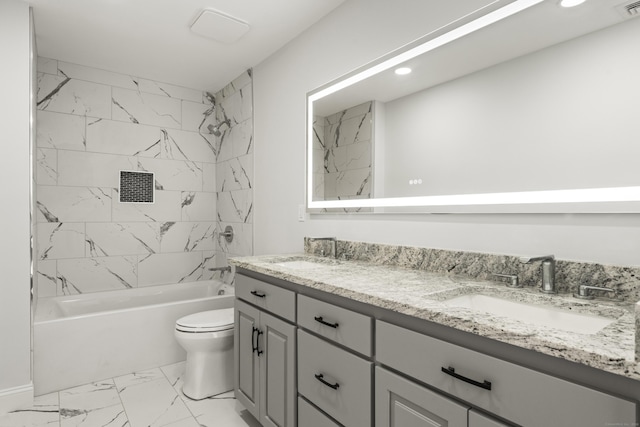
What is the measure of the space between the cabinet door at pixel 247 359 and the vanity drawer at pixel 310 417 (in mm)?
390

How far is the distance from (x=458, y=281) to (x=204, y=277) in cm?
306

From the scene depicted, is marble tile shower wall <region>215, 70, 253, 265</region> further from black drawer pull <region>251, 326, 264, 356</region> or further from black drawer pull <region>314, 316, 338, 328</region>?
black drawer pull <region>314, 316, 338, 328</region>

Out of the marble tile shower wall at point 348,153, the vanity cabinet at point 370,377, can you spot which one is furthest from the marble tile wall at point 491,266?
the vanity cabinet at point 370,377

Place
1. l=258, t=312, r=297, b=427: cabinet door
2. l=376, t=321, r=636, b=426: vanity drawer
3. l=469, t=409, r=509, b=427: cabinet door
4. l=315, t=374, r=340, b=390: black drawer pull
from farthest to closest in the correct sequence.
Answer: l=258, t=312, r=297, b=427: cabinet door
l=315, t=374, r=340, b=390: black drawer pull
l=469, t=409, r=509, b=427: cabinet door
l=376, t=321, r=636, b=426: vanity drawer

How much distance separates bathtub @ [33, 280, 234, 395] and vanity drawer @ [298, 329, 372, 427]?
170 centimetres

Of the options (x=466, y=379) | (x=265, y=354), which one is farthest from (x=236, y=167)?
(x=466, y=379)

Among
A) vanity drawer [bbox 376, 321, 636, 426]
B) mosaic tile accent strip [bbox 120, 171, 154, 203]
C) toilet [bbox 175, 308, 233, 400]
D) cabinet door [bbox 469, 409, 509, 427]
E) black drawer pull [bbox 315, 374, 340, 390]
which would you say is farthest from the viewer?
mosaic tile accent strip [bbox 120, 171, 154, 203]

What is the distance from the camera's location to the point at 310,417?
1.51 meters

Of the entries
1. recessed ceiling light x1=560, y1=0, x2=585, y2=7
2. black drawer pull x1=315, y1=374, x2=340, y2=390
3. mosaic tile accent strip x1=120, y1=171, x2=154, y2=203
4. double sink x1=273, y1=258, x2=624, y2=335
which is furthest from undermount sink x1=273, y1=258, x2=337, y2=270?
mosaic tile accent strip x1=120, y1=171, x2=154, y2=203

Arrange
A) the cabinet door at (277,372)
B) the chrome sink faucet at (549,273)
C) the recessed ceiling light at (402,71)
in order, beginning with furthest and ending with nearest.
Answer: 1. the recessed ceiling light at (402,71)
2. the cabinet door at (277,372)
3. the chrome sink faucet at (549,273)

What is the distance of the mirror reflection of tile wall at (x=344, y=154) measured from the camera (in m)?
2.11

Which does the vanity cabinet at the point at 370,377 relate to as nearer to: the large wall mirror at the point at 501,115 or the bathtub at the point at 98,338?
Result: the large wall mirror at the point at 501,115

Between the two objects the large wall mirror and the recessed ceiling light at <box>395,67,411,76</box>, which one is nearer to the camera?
the large wall mirror

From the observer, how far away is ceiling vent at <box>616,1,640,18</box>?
1132mm
